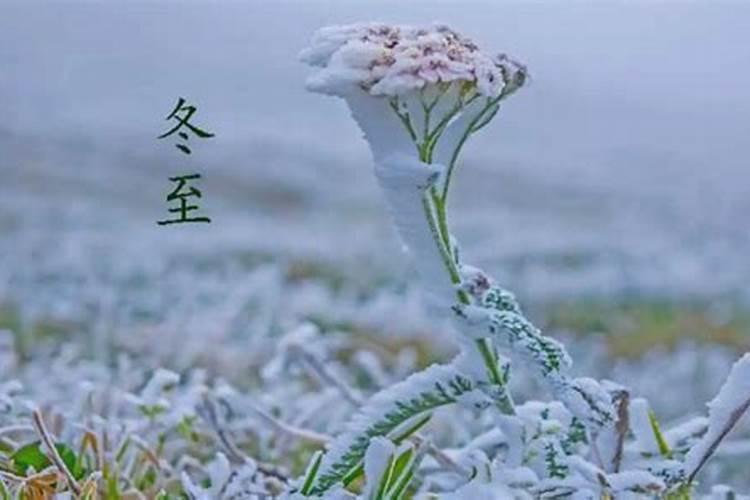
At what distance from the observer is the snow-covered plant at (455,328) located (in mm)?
551

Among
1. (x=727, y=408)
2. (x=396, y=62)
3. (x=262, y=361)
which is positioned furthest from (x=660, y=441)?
(x=262, y=361)

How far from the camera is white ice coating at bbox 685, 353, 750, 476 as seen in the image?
57cm

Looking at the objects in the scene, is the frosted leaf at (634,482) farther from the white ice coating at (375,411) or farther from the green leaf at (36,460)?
the green leaf at (36,460)

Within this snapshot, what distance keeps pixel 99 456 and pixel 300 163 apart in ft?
7.65

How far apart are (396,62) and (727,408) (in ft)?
0.50

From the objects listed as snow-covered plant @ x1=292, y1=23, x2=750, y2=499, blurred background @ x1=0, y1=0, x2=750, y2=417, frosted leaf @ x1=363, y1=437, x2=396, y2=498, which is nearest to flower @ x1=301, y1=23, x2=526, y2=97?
snow-covered plant @ x1=292, y1=23, x2=750, y2=499

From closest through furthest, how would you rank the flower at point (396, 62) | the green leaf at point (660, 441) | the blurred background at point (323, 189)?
the flower at point (396, 62)
the green leaf at point (660, 441)
the blurred background at point (323, 189)

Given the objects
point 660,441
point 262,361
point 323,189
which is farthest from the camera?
point 323,189

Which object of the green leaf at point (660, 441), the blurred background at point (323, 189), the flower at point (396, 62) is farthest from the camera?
the blurred background at point (323, 189)

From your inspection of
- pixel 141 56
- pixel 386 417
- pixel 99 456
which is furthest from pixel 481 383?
pixel 141 56

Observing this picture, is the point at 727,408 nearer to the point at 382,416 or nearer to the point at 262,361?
the point at 382,416

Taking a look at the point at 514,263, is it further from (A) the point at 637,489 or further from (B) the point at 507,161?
(A) the point at 637,489

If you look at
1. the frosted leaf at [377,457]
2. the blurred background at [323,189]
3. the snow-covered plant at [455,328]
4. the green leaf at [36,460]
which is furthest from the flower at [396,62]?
the blurred background at [323,189]

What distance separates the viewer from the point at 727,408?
0.57m
